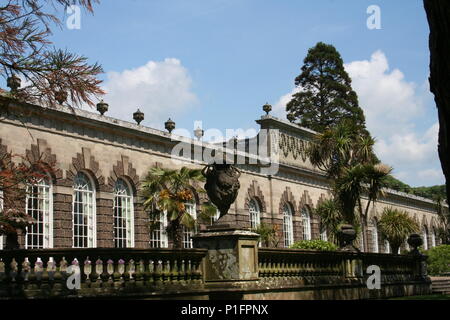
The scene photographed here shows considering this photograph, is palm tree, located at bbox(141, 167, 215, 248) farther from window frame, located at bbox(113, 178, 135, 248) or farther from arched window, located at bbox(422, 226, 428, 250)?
arched window, located at bbox(422, 226, 428, 250)

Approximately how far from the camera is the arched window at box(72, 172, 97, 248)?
22.0m

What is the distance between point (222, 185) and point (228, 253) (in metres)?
1.57

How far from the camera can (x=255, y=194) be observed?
31156mm

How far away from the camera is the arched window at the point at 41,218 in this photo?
20.3 metres

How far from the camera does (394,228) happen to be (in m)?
33.7

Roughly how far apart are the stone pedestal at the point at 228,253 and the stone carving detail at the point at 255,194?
16.6 metres

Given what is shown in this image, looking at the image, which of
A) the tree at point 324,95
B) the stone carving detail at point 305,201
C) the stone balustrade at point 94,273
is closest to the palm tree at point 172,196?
the stone balustrade at point 94,273

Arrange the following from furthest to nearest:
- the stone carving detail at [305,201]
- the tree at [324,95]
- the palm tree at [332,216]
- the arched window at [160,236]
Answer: the tree at [324,95] < the stone carving detail at [305,201] < the palm tree at [332,216] < the arched window at [160,236]

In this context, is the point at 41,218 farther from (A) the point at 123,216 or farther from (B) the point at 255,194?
(B) the point at 255,194

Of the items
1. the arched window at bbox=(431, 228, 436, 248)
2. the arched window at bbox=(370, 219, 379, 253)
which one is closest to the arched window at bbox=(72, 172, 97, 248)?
the arched window at bbox=(370, 219, 379, 253)

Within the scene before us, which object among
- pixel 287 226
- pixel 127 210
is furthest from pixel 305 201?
pixel 127 210

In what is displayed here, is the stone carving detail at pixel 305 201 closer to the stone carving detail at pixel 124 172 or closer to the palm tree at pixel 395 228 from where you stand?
the palm tree at pixel 395 228
